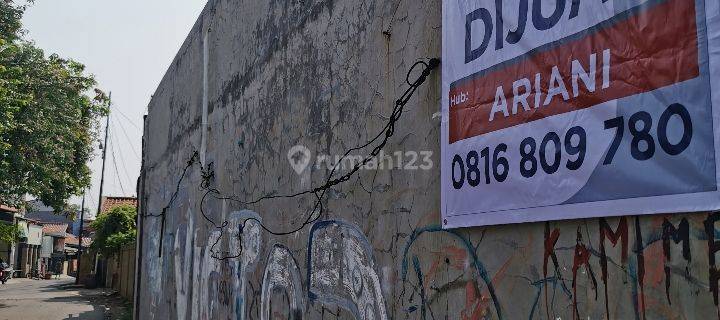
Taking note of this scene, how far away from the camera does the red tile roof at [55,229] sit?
5896 cm

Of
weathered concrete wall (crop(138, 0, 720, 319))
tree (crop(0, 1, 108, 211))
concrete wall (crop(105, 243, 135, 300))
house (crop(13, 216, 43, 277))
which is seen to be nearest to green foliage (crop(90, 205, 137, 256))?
concrete wall (crop(105, 243, 135, 300))

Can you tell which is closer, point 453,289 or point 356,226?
point 453,289

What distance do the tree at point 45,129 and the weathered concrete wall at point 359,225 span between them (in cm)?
1489

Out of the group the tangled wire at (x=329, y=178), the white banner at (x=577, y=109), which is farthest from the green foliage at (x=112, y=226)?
the white banner at (x=577, y=109)

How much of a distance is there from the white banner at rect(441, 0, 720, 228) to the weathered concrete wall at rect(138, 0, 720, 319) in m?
0.10

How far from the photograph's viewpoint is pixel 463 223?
278 centimetres

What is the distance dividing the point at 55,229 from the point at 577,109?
2629 inches

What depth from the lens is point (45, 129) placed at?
21.5m

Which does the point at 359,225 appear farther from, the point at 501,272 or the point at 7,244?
the point at 7,244

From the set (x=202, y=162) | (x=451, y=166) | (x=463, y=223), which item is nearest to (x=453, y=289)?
(x=463, y=223)

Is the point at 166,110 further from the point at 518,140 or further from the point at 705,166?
the point at 705,166

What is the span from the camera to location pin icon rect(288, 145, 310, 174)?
184 inches

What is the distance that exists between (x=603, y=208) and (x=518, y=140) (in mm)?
477

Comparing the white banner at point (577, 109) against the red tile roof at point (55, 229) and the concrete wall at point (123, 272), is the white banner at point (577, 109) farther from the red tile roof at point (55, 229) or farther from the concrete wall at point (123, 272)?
the red tile roof at point (55, 229)
